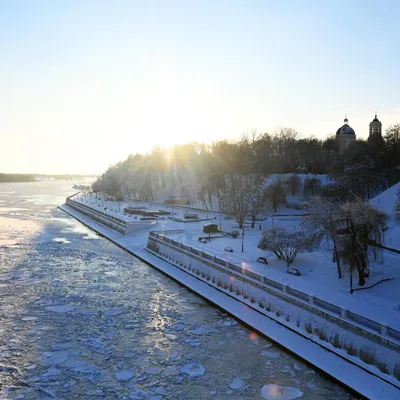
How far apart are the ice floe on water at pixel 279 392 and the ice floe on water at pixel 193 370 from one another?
234 centimetres

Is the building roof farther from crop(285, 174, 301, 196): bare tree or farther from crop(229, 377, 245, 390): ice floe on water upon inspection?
crop(229, 377, 245, 390): ice floe on water

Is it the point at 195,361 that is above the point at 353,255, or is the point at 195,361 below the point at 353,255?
below

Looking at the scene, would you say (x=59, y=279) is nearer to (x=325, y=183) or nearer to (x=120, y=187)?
(x=325, y=183)

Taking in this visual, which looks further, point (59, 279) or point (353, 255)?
point (59, 279)

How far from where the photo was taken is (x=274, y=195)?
Result: 6162 cm

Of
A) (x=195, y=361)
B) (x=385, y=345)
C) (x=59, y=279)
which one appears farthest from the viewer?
(x=59, y=279)

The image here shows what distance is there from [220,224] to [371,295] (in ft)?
89.6

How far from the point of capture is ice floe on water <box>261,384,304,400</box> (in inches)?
515

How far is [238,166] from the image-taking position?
7012 centimetres

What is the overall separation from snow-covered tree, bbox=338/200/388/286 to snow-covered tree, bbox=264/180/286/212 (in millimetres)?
34884

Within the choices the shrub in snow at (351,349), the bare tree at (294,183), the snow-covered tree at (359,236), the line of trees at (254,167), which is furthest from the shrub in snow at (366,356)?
the bare tree at (294,183)

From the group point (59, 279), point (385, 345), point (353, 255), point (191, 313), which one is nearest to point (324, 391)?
point (385, 345)


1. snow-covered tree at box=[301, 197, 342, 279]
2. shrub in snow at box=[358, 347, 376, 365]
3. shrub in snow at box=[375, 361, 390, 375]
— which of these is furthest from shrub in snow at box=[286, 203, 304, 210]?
shrub in snow at box=[375, 361, 390, 375]

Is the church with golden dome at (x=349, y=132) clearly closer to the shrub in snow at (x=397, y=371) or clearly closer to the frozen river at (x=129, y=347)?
the frozen river at (x=129, y=347)
